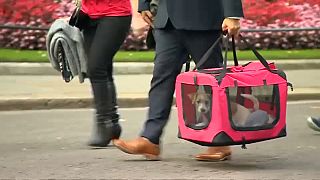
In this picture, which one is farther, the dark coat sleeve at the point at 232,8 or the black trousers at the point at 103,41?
the black trousers at the point at 103,41

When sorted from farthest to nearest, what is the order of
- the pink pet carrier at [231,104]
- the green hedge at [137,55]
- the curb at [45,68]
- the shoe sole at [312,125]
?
the green hedge at [137,55] < the curb at [45,68] < the shoe sole at [312,125] < the pink pet carrier at [231,104]

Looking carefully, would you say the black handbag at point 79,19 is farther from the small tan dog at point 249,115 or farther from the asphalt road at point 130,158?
the small tan dog at point 249,115

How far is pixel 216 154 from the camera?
6.15 metres

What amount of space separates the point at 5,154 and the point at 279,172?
2.29m

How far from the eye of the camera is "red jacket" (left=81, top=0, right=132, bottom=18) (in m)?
6.78

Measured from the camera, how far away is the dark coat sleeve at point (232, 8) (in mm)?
5677

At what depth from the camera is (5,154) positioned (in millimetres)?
6773

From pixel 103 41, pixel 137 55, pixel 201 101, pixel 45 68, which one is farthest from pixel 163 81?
pixel 137 55

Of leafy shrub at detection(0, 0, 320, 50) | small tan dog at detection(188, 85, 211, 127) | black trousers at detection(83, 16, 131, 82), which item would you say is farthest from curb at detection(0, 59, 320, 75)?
small tan dog at detection(188, 85, 211, 127)

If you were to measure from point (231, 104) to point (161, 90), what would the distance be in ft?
2.27

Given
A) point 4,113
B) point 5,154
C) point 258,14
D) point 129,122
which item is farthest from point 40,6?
point 5,154

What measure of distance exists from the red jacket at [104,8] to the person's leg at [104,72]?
4cm

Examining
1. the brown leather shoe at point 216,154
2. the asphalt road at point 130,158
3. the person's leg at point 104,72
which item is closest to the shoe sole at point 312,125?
the asphalt road at point 130,158

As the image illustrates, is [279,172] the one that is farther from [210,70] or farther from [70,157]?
[70,157]
